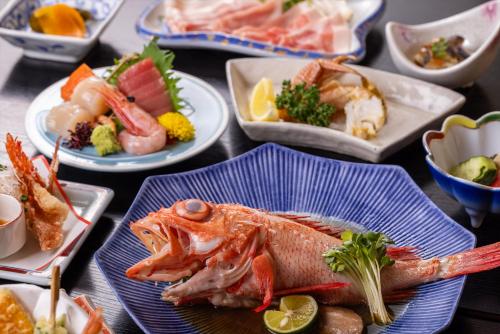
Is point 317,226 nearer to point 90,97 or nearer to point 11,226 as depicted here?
point 11,226

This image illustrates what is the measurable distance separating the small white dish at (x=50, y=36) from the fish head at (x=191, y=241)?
5.00 ft

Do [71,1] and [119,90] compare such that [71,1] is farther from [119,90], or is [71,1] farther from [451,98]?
[451,98]

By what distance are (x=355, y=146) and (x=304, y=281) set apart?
0.79m

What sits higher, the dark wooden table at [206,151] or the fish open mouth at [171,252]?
the fish open mouth at [171,252]

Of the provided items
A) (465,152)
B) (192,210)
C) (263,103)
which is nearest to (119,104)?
(263,103)

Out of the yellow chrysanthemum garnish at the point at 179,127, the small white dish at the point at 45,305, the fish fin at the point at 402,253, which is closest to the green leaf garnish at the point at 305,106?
the yellow chrysanthemum garnish at the point at 179,127

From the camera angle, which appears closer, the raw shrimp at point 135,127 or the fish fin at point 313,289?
the fish fin at point 313,289

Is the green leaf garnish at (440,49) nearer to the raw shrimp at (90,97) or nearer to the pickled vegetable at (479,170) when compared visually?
the pickled vegetable at (479,170)

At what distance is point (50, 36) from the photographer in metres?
3.08

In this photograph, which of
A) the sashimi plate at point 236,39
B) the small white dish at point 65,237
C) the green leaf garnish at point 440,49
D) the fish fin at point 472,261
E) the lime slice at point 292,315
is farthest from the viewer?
the sashimi plate at point 236,39

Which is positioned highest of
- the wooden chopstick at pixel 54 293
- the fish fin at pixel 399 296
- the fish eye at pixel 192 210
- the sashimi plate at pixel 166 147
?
the wooden chopstick at pixel 54 293

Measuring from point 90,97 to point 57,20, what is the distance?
77cm

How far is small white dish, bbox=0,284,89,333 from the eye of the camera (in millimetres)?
1638

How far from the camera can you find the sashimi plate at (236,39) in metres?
3.14
